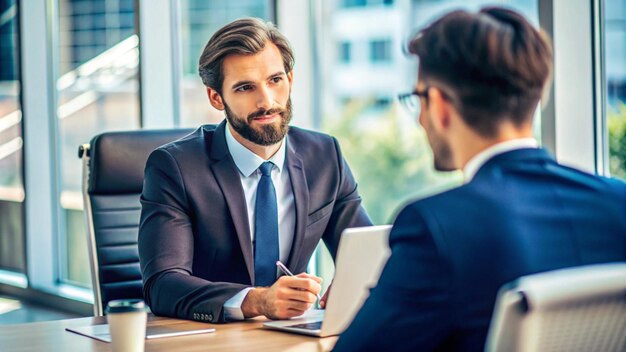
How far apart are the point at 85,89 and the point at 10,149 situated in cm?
112

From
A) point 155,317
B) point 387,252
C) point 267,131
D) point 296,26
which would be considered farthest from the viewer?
point 296,26

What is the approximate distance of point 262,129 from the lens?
2590mm

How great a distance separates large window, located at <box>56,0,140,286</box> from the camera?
5492 millimetres

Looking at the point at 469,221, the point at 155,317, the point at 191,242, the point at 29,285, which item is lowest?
the point at 29,285

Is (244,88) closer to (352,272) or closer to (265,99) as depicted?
(265,99)

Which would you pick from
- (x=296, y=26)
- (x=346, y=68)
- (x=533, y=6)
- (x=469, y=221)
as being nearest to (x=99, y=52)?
(x=296, y=26)

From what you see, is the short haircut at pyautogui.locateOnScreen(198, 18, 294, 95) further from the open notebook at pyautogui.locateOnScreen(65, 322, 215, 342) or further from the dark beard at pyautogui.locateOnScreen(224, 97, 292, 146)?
the open notebook at pyautogui.locateOnScreen(65, 322, 215, 342)

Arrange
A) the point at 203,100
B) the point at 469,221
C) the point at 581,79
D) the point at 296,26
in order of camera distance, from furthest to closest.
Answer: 1. the point at 203,100
2. the point at 296,26
3. the point at 581,79
4. the point at 469,221

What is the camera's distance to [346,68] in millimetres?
4395

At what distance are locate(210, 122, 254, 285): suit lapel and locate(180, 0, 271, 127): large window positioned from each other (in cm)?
245

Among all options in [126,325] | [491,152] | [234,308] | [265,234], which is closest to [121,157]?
[265,234]

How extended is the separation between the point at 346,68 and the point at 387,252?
8.38 feet

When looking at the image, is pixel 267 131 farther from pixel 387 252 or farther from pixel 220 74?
pixel 387 252

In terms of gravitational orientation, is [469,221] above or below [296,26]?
below
